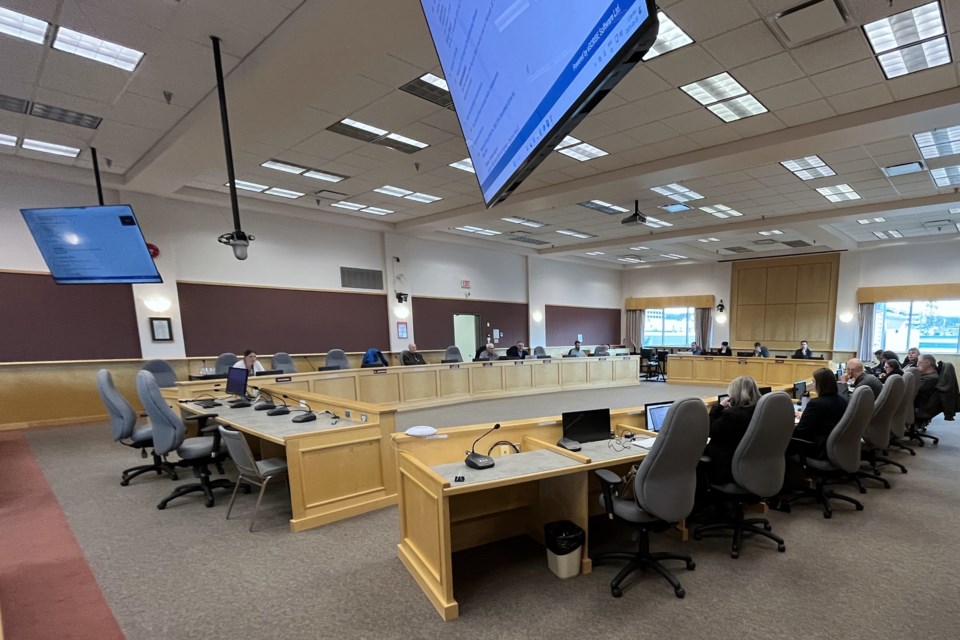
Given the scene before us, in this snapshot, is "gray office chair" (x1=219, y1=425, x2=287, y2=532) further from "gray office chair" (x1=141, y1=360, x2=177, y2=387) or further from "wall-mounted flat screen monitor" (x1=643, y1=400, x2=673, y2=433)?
"gray office chair" (x1=141, y1=360, x2=177, y2=387)

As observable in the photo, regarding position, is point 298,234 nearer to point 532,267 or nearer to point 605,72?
point 532,267

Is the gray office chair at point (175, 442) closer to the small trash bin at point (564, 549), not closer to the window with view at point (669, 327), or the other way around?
the small trash bin at point (564, 549)

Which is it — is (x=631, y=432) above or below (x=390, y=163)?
below

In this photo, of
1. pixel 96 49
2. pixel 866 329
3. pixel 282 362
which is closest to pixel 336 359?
pixel 282 362

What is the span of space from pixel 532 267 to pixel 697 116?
9203mm

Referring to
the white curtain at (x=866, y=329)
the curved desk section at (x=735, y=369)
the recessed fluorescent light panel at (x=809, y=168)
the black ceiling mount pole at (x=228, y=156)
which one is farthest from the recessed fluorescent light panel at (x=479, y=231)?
the white curtain at (x=866, y=329)

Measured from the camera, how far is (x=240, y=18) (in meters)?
3.30

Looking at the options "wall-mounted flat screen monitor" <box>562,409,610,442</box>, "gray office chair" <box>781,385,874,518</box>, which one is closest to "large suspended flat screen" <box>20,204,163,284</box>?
"wall-mounted flat screen monitor" <box>562,409,610,442</box>

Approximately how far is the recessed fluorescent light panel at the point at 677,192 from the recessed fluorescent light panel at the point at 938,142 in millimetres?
2919

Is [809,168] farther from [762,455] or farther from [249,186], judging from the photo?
[249,186]

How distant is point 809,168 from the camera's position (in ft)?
20.8

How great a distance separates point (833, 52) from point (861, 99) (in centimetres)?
127

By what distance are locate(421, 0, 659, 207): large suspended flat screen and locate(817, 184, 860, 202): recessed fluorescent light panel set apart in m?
8.55

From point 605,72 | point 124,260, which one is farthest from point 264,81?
point 605,72
